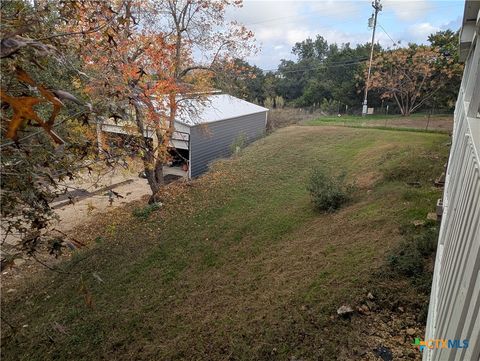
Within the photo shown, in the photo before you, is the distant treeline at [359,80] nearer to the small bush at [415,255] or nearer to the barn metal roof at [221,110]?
the barn metal roof at [221,110]

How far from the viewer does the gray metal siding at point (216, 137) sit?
13.8 meters

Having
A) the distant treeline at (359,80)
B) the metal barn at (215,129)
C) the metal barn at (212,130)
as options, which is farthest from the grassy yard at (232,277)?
the distant treeline at (359,80)

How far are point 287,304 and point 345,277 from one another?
935 mm

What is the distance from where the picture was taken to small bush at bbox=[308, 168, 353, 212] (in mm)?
7969

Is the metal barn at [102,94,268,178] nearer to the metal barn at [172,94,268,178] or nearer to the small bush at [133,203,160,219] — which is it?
the metal barn at [172,94,268,178]

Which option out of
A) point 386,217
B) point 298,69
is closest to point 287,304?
point 386,217

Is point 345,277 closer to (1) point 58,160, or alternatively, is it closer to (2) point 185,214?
(1) point 58,160

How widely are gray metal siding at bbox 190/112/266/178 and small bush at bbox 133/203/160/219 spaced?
361 centimetres

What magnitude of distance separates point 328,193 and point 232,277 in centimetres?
354

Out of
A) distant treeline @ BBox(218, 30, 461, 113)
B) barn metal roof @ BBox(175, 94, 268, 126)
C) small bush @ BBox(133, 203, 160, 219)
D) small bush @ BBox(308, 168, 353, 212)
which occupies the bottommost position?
small bush @ BBox(133, 203, 160, 219)

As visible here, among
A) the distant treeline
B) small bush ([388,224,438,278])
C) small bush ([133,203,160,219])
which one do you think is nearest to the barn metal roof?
the distant treeline

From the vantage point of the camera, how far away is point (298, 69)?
33562mm

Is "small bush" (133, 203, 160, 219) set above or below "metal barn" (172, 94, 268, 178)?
below

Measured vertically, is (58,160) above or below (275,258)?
above
